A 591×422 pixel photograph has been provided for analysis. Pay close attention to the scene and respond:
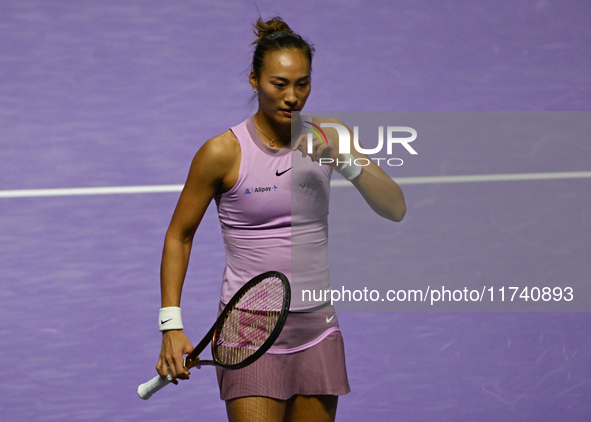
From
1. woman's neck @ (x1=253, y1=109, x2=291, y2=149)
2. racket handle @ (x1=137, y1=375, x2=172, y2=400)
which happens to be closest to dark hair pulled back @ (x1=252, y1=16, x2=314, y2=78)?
woman's neck @ (x1=253, y1=109, x2=291, y2=149)

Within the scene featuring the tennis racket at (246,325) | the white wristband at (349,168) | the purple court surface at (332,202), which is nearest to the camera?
the tennis racket at (246,325)

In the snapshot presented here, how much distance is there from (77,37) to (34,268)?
147 centimetres

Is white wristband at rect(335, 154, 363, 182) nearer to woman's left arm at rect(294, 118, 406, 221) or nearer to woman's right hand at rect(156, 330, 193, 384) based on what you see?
woman's left arm at rect(294, 118, 406, 221)

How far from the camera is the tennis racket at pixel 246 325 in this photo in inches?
70.1

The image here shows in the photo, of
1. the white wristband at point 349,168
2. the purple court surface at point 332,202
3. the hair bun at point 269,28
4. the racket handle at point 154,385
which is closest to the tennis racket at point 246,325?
the racket handle at point 154,385

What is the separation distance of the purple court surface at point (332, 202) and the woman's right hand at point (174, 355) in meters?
0.56

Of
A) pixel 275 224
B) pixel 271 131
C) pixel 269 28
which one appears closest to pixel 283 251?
pixel 275 224

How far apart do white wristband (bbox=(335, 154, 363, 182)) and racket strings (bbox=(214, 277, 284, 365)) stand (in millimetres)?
321

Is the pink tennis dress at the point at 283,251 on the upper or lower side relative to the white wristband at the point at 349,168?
lower

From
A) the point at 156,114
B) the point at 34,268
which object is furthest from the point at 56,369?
the point at 156,114

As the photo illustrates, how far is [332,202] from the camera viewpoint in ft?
7.88

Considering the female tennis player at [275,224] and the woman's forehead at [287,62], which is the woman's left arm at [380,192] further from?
the woman's forehead at [287,62]

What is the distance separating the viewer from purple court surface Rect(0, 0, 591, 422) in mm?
3250

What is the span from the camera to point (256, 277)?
1811mm
